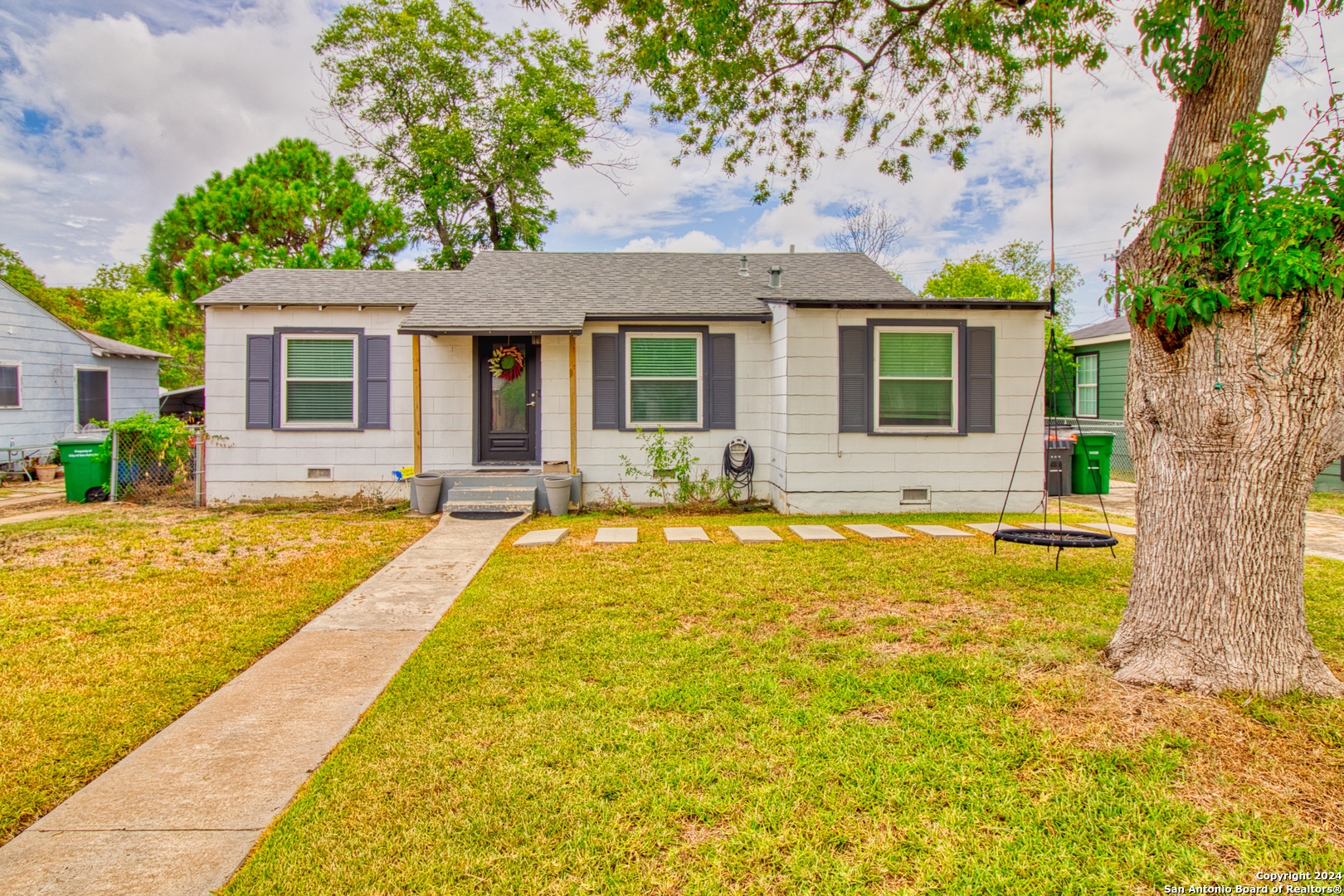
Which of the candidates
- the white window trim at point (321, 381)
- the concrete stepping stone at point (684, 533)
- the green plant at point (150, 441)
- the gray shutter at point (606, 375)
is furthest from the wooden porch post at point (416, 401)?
the concrete stepping stone at point (684, 533)

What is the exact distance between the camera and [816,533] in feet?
24.1

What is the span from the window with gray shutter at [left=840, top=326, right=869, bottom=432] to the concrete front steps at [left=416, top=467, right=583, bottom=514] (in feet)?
12.3

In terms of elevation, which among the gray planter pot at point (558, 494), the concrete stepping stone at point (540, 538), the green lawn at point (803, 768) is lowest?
the green lawn at point (803, 768)

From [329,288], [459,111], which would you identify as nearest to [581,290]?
[329,288]

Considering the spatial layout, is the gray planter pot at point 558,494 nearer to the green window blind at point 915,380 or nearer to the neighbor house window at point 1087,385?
the green window blind at point 915,380

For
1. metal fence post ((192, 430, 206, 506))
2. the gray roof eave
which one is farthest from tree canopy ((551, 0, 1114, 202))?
metal fence post ((192, 430, 206, 506))

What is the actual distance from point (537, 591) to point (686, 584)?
114 cm

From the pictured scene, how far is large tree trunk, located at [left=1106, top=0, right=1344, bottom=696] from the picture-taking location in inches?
117

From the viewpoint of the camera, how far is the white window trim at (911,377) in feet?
28.8

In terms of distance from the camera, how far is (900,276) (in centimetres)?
2375

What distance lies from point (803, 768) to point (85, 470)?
11.8 meters

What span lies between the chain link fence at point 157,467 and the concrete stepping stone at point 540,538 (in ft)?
18.6

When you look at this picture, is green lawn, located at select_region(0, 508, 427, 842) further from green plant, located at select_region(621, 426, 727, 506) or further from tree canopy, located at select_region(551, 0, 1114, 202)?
tree canopy, located at select_region(551, 0, 1114, 202)

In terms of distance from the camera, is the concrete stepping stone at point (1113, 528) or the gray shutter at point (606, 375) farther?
the gray shutter at point (606, 375)
